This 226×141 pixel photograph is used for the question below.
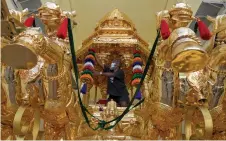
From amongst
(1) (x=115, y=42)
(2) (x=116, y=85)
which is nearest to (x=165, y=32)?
(2) (x=116, y=85)

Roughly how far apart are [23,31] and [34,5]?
2.32 metres

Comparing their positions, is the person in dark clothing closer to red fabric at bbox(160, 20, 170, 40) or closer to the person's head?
the person's head

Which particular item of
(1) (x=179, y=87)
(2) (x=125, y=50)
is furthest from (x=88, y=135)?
(2) (x=125, y=50)

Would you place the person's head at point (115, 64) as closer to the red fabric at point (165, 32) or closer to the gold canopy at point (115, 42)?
the gold canopy at point (115, 42)

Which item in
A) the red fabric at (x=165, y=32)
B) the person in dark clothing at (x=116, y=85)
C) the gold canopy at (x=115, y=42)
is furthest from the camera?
the gold canopy at (x=115, y=42)

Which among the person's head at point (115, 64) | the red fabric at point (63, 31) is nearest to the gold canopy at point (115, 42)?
the person's head at point (115, 64)

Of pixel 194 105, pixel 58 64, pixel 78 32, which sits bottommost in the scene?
pixel 194 105

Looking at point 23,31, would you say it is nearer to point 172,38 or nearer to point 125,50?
point 172,38

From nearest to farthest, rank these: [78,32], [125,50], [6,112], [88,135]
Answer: [6,112], [88,135], [125,50], [78,32]

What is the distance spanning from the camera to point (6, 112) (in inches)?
79.0

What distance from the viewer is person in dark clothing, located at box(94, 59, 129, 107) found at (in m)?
2.90

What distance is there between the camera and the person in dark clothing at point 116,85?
9.50 ft

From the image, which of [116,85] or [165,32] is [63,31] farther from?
[116,85]

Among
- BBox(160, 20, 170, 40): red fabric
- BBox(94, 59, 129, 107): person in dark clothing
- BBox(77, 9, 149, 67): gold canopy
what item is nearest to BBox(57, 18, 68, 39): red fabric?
BBox(160, 20, 170, 40): red fabric
